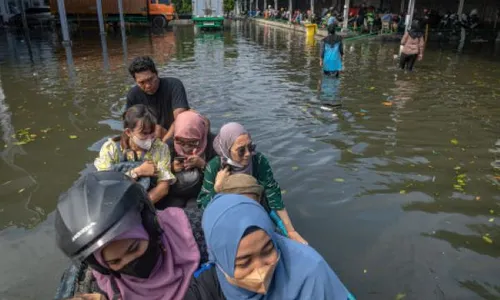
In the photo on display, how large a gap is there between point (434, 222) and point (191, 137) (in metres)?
2.99

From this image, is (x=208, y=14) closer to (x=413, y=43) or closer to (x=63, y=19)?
(x=63, y=19)

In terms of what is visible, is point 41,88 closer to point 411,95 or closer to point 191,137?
point 191,137

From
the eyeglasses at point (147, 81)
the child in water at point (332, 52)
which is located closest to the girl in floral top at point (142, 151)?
the eyeglasses at point (147, 81)

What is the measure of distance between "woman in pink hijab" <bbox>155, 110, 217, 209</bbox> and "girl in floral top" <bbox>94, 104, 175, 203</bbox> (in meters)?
0.19

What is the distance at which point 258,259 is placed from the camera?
1767 mm

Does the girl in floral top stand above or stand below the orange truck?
below

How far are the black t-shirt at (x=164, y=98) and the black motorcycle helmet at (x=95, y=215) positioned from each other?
2.95 m

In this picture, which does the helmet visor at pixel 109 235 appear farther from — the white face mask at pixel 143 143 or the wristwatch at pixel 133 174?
the white face mask at pixel 143 143

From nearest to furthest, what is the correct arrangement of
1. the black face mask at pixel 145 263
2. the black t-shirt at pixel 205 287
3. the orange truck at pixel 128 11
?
the black face mask at pixel 145 263 < the black t-shirt at pixel 205 287 < the orange truck at pixel 128 11

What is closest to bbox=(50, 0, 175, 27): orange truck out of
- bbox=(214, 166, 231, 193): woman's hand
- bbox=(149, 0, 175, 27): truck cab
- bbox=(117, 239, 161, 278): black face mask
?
bbox=(149, 0, 175, 27): truck cab

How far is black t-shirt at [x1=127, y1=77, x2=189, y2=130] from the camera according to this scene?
4.69 metres

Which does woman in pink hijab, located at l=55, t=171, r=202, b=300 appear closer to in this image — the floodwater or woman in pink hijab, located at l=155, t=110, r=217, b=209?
woman in pink hijab, located at l=155, t=110, r=217, b=209

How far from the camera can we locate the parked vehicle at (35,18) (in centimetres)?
3319

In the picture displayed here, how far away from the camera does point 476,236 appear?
4.14m
